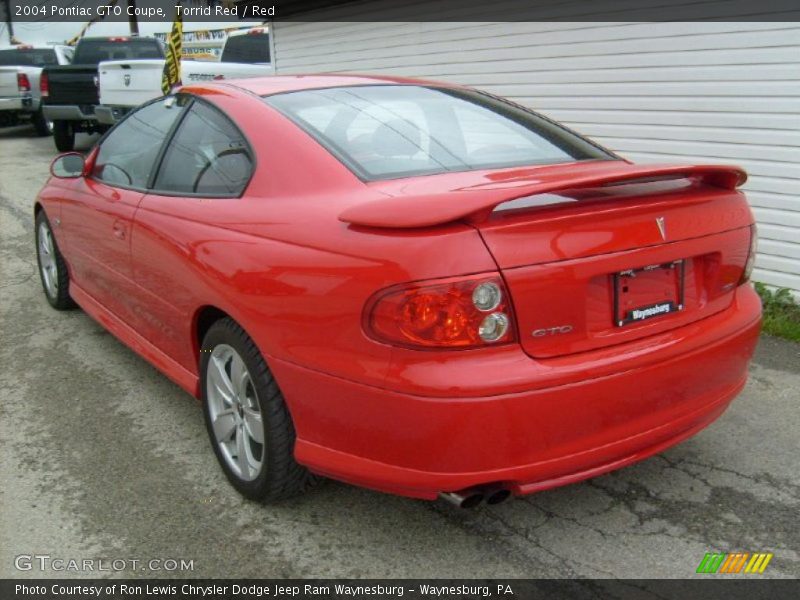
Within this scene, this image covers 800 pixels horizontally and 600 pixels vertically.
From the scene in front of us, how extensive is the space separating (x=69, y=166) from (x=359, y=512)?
9.45ft

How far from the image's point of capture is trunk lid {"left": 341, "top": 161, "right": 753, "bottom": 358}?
230 centimetres

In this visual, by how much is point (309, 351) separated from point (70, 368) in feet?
8.35

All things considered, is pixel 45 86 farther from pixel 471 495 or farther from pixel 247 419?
pixel 471 495

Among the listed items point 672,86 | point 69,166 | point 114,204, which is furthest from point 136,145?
point 672,86

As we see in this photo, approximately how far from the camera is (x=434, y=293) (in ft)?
7.36

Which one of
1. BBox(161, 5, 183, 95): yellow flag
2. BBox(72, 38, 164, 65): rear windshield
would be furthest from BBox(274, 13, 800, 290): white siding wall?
BBox(72, 38, 164, 65): rear windshield

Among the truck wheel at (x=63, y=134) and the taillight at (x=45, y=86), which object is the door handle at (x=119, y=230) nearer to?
the taillight at (x=45, y=86)

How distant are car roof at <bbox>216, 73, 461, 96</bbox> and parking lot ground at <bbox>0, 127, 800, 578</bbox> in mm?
1577

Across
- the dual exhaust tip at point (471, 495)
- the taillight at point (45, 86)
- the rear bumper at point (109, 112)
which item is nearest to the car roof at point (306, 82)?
the dual exhaust tip at point (471, 495)

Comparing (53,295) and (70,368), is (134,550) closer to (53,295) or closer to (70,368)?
(70,368)

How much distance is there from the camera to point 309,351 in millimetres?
2506

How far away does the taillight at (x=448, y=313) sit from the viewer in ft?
7.36

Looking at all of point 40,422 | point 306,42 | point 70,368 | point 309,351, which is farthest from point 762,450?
point 306,42

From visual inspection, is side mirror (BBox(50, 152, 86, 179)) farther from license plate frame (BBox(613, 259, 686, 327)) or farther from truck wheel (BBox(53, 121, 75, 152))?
truck wheel (BBox(53, 121, 75, 152))
